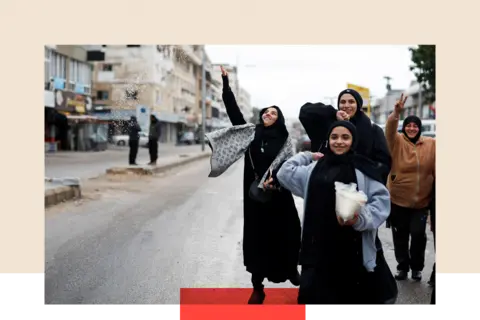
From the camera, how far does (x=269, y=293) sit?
4586 millimetres

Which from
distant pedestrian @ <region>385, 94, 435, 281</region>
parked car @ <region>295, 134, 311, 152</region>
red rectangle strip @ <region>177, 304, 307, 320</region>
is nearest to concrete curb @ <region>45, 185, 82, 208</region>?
parked car @ <region>295, 134, 311, 152</region>

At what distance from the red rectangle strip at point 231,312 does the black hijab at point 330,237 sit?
46 cm

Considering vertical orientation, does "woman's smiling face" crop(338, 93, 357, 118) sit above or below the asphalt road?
above

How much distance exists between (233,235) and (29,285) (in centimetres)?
236

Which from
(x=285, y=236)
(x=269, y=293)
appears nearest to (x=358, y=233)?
(x=285, y=236)

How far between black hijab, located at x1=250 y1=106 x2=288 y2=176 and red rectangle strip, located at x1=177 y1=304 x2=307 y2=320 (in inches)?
34.1

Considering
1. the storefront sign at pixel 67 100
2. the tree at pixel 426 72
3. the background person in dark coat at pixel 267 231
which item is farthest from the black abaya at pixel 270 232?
the storefront sign at pixel 67 100

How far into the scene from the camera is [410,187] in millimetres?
4973

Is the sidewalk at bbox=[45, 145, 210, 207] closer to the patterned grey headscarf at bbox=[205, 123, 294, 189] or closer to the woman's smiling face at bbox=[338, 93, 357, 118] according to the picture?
the patterned grey headscarf at bbox=[205, 123, 294, 189]

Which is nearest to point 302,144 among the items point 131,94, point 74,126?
point 131,94

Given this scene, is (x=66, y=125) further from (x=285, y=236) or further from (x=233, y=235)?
(x=285, y=236)

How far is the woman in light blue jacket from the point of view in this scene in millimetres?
3619

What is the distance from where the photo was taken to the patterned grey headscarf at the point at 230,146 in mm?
4152

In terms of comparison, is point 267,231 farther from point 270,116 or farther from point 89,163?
point 89,163
